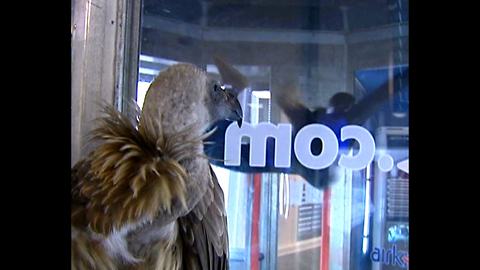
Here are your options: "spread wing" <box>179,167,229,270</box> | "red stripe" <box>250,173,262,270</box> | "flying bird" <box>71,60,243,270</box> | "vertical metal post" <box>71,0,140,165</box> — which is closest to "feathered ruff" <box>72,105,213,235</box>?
"flying bird" <box>71,60,243,270</box>

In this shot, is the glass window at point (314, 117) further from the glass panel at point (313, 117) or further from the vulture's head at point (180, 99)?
the vulture's head at point (180, 99)

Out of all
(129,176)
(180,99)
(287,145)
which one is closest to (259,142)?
(287,145)

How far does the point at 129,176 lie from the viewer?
31.0 inches

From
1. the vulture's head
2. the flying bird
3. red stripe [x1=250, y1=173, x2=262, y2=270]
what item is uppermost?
the vulture's head

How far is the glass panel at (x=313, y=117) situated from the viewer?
5.54ft

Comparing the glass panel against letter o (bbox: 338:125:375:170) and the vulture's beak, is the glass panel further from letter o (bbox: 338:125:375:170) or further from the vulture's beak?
the vulture's beak

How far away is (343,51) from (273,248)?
86 centimetres

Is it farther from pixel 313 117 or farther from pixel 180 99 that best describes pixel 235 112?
pixel 313 117

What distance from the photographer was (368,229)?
5.68 feet

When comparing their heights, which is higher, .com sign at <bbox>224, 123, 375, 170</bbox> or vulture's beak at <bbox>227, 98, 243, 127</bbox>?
vulture's beak at <bbox>227, 98, 243, 127</bbox>

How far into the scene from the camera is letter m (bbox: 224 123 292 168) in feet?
5.40

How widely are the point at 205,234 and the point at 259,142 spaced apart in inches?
23.5
